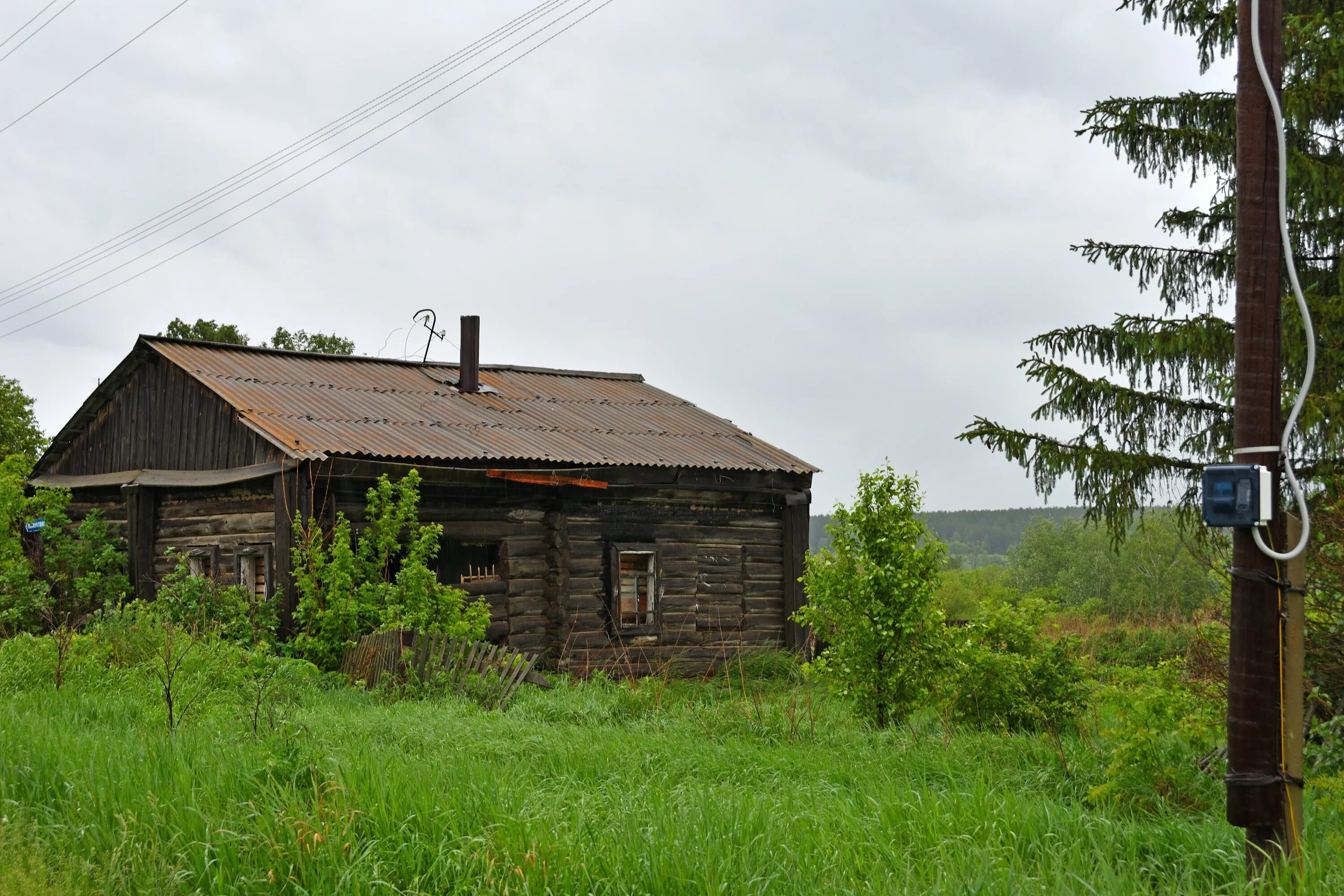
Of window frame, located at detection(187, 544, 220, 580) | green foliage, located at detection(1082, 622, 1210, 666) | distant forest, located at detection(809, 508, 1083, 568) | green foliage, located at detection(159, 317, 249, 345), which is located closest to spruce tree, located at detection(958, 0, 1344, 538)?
green foliage, located at detection(1082, 622, 1210, 666)

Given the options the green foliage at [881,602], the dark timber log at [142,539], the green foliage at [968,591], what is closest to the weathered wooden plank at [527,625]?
the dark timber log at [142,539]

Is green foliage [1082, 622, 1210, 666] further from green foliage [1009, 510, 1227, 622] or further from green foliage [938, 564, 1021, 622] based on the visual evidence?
green foliage [1009, 510, 1227, 622]

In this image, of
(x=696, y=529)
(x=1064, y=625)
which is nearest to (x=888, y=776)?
(x=696, y=529)

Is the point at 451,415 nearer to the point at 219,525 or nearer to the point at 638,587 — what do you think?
the point at 219,525

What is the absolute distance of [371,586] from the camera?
49.5 feet

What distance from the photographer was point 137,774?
7.09 metres

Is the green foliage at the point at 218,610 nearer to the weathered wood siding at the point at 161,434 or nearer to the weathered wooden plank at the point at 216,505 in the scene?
the weathered wooden plank at the point at 216,505

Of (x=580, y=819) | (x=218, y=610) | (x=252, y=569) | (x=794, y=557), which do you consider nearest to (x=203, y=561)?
(x=252, y=569)

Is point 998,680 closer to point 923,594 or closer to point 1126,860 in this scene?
point 923,594

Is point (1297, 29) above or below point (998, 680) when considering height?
above

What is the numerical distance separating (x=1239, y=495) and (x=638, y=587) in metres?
14.4

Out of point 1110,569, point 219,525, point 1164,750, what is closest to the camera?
point 1164,750

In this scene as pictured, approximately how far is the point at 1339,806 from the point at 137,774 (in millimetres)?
6528

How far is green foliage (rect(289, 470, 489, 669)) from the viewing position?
580 inches
